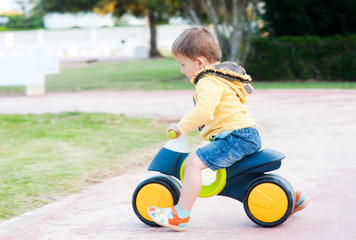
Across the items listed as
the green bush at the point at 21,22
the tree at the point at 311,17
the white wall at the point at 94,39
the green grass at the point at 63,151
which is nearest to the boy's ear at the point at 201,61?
the green grass at the point at 63,151

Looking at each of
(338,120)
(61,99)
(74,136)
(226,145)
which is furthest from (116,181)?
(61,99)

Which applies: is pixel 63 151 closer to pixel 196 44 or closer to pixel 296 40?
pixel 196 44

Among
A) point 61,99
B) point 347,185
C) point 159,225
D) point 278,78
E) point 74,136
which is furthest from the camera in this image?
point 278,78

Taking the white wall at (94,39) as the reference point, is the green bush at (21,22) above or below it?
above

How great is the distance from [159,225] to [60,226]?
0.67m

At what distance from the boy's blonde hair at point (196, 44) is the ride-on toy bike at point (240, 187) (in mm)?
523

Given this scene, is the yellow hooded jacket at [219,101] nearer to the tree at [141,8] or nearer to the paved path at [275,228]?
the paved path at [275,228]

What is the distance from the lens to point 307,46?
15.4 m

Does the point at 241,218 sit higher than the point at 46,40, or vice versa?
the point at 241,218

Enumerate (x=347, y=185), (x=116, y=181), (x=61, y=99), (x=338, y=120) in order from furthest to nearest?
(x=61, y=99), (x=338, y=120), (x=116, y=181), (x=347, y=185)

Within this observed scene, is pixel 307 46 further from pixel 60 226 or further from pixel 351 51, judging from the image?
pixel 60 226

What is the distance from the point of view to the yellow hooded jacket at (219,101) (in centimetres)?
339

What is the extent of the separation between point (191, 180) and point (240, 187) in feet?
1.23

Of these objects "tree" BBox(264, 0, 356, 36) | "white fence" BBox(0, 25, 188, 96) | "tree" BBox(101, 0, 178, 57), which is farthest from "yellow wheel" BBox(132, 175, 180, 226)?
"white fence" BBox(0, 25, 188, 96)
